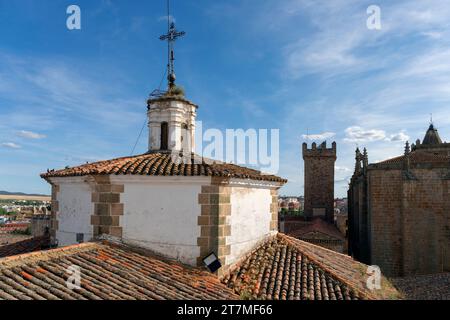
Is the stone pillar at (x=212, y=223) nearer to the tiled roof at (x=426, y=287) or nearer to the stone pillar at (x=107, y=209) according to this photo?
the stone pillar at (x=107, y=209)

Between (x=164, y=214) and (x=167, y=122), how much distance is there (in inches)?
150

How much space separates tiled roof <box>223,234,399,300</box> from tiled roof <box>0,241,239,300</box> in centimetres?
72

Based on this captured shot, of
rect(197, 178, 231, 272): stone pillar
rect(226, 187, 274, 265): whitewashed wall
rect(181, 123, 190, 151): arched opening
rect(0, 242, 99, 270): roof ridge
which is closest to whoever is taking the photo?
rect(0, 242, 99, 270): roof ridge

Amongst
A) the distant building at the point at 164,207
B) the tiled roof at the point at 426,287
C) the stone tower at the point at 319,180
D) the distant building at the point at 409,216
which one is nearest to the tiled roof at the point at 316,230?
the distant building at the point at 409,216

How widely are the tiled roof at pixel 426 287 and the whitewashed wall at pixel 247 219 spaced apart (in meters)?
8.84

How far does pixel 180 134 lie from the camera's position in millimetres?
11328

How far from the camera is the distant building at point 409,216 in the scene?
2284 cm

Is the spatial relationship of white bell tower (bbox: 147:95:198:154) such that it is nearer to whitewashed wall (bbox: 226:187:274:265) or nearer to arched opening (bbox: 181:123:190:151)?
arched opening (bbox: 181:123:190:151)

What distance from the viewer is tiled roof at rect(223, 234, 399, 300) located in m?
7.34

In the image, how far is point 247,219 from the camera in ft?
31.5

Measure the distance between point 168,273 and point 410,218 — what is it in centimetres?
2086

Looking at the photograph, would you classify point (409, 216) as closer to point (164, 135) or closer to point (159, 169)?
point (164, 135)

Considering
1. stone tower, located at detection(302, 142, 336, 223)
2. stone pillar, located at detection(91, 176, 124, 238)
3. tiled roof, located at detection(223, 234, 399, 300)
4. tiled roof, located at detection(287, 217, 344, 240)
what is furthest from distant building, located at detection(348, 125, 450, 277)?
stone pillar, located at detection(91, 176, 124, 238)
